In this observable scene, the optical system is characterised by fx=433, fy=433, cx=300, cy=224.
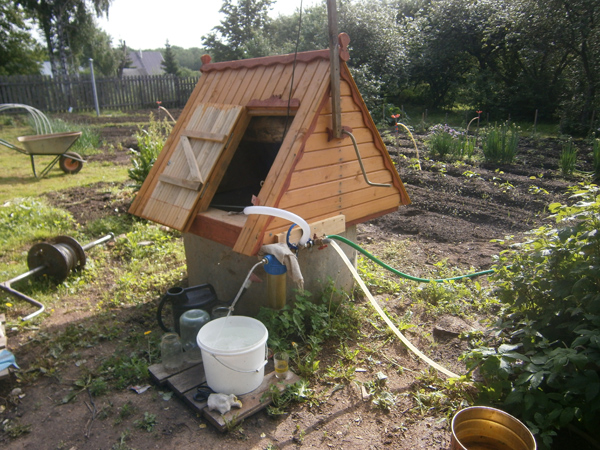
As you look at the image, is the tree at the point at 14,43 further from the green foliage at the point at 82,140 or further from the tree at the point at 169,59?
the green foliage at the point at 82,140

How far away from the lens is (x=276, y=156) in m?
3.31

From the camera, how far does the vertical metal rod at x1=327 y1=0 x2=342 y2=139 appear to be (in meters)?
2.80

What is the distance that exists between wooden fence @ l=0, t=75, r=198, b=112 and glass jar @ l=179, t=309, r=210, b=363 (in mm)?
16529

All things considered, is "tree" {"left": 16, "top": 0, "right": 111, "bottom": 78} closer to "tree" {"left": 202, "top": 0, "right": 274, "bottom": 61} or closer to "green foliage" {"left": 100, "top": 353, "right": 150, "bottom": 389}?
"tree" {"left": 202, "top": 0, "right": 274, "bottom": 61}

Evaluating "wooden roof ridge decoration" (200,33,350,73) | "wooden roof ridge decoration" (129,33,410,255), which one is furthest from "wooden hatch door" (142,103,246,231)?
"wooden roof ridge decoration" (200,33,350,73)

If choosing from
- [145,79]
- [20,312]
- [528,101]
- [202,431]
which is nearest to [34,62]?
[145,79]

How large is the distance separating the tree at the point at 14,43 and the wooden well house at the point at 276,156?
3106 centimetres

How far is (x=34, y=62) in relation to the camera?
30484 mm

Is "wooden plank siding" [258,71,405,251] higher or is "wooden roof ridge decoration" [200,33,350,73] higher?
"wooden roof ridge decoration" [200,33,350,73]

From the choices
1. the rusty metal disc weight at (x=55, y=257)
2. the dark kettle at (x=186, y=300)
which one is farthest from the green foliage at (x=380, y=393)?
the rusty metal disc weight at (x=55, y=257)

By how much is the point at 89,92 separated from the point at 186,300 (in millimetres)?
19217

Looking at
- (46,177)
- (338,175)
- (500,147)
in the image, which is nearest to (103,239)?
(338,175)

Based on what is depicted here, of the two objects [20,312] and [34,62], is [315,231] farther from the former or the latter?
[34,62]

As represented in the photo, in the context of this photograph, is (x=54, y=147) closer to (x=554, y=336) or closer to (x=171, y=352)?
(x=171, y=352)
